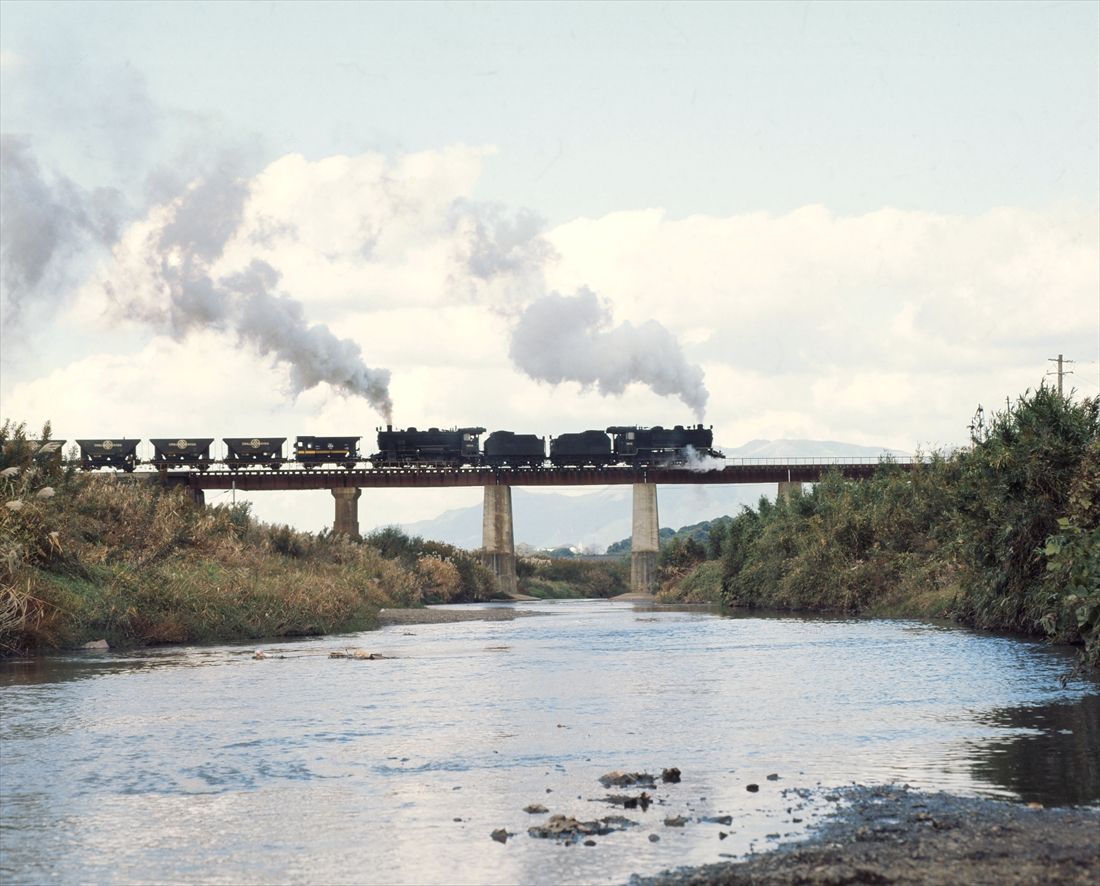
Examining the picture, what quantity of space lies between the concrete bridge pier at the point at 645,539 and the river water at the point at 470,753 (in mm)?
79989

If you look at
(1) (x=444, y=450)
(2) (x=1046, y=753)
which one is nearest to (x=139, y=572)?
(2) (x=1046, y=753)

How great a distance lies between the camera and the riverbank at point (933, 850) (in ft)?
32.9

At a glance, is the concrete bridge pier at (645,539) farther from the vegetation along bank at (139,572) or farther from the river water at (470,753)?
the river water at (470,753)

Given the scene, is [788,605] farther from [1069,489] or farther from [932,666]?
[932,666]

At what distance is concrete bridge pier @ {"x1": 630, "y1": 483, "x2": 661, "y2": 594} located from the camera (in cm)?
11188

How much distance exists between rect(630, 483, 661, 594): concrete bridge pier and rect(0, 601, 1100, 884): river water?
80.0m

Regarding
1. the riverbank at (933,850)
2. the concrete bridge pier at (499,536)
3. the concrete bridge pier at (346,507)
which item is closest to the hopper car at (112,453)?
the concrete bridge pier at (346,507)

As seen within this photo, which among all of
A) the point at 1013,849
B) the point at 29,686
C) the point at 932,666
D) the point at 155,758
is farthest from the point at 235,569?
the point at 1013,849

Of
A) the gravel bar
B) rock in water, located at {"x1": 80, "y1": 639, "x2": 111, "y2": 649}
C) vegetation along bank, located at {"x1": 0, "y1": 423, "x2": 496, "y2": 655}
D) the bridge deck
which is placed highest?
the bridge deck

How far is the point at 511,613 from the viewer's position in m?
68.4

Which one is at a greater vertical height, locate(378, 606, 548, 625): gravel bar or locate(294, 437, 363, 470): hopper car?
locate(294, 437, 363, 470): hopper car

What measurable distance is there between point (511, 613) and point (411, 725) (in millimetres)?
48513

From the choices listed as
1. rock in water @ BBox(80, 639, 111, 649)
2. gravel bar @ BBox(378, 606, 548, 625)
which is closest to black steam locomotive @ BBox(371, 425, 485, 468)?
gravel bar @ BBox(378, 606, 548, 625)

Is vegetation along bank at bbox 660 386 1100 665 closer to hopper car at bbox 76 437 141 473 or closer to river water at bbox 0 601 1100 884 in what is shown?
river water at bbox 0 601 1100 884
